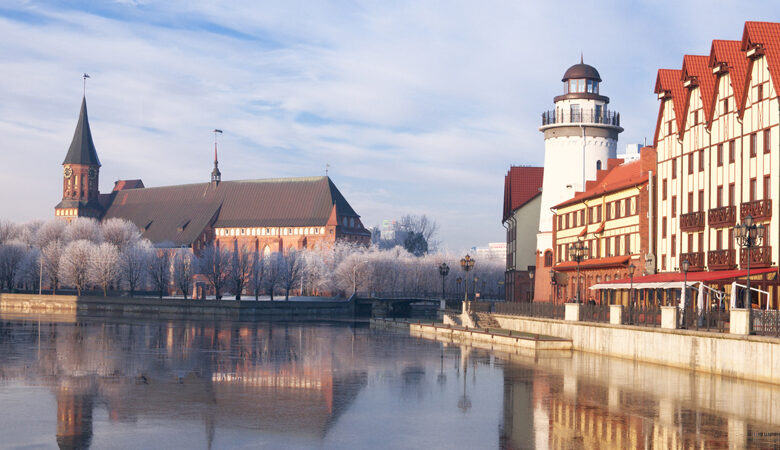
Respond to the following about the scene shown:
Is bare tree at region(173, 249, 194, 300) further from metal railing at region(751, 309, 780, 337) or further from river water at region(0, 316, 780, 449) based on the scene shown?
metal railing at region(751, 309, 780, 337)

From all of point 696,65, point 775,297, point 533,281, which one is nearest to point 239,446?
point 775,297

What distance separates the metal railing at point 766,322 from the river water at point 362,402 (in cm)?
231

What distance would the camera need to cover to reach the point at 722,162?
48156mm

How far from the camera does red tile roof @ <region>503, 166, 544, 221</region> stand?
8906 centimetres

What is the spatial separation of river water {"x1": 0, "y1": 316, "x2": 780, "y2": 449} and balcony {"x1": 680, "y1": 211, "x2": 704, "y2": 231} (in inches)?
506

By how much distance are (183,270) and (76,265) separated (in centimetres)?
1321

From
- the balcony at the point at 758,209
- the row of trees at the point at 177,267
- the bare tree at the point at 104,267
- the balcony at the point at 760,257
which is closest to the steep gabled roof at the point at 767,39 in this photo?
the balcony at the point at 758,209

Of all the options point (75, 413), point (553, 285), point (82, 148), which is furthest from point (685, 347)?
point (82, 148)

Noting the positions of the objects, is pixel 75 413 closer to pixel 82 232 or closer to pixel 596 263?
pixel 596 263

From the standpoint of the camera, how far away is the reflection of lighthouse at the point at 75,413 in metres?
18.0

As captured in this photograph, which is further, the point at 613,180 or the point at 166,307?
the point at 166,307

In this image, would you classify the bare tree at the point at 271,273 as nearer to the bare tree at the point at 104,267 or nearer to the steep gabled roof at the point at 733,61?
the bare tree at the point at 104,267

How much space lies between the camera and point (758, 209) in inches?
1706

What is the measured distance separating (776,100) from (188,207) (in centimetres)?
14890
